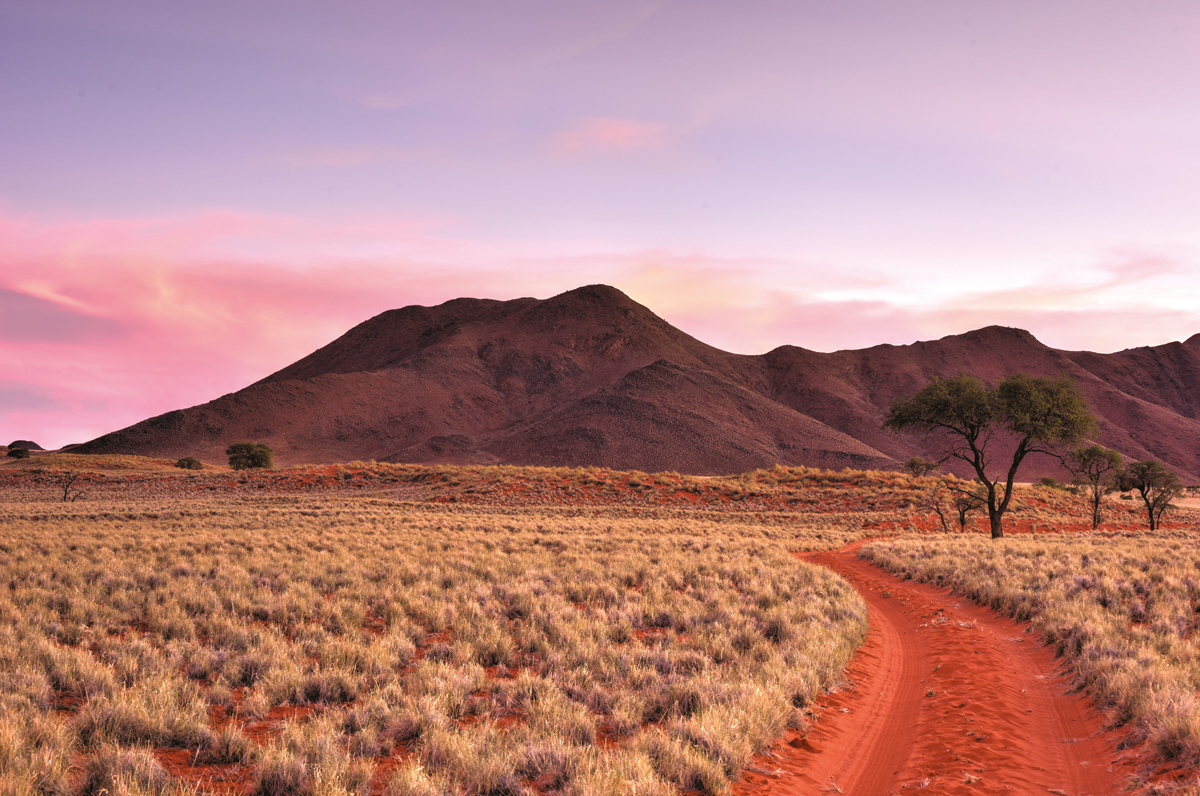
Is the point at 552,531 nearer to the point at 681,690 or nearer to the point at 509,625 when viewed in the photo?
the point at 509,625

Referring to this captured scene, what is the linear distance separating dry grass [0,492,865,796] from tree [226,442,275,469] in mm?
75016

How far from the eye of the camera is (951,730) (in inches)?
298

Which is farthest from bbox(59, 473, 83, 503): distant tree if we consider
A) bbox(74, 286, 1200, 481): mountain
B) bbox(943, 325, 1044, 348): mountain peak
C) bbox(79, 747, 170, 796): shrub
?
bbox(943, 325, 1044, 348): mountain peak

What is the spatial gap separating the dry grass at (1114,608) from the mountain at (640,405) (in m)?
60.1

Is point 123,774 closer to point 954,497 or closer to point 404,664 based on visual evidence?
point 404,664

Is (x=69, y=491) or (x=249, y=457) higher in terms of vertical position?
(x=249, y=457)

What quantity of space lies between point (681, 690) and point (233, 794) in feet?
15.5

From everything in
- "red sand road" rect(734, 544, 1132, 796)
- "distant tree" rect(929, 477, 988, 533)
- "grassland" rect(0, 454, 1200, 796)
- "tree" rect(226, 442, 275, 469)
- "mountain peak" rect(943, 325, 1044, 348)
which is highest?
"mountain peak" rect(943, 325, 1044, 348)

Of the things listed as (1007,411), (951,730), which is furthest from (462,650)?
(1007,411)

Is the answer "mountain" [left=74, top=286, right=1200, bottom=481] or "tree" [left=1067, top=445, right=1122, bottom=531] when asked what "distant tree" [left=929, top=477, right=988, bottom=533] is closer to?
"tree" [left=1067, top=445, right=1122, bottom=531]

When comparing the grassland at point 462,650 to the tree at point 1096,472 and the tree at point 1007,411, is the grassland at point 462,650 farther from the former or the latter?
the tree at point 1096,472

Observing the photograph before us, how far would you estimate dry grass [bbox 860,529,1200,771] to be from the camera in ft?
23.5

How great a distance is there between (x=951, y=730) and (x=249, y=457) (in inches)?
3771

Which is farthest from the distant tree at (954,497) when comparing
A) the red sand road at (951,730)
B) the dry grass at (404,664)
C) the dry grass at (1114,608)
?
the red sand road at (951,730)
